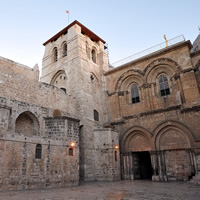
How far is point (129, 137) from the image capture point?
16688mm

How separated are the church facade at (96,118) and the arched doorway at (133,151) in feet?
0.27

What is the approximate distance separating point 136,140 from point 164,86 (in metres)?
5.27

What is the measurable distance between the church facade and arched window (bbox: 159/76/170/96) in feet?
0.28

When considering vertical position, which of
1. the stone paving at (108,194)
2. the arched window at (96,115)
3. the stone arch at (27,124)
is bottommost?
the stone paving at (108,194)

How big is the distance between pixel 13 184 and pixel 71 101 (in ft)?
27.7

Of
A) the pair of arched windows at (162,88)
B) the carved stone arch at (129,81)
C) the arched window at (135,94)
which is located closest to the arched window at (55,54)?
the carved stone arch at (129,81)

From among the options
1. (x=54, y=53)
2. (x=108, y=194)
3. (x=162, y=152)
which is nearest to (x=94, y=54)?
(x=54, y=53)

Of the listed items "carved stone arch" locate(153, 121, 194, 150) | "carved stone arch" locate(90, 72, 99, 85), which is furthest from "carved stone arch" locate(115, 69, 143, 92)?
"carved stone arch" locate(153, 121, 194, 150)

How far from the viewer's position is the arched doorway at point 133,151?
623 inches

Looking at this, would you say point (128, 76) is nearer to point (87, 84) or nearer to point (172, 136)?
point (87, 84)

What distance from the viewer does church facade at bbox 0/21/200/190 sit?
34.8 feet

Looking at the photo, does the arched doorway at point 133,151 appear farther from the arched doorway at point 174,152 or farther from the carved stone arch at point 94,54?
the carved stone arch at point 94,54

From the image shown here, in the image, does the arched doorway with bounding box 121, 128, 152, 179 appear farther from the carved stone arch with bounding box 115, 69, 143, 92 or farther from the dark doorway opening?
the carved stone arch with bounding box 115, 69, 143, 92

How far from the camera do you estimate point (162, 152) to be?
14.8 meters
